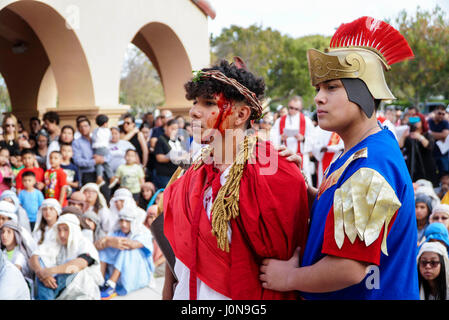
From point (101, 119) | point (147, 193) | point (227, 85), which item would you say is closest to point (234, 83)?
point (227, 85)

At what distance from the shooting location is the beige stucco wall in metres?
6.73

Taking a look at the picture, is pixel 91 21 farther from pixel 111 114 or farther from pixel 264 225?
pixel 264 225

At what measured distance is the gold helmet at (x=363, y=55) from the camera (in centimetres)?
167

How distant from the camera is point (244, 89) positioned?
1851mm

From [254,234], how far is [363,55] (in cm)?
72

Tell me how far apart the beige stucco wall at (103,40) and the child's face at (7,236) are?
9.31 feet

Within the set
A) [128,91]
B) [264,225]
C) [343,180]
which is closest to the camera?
[343,180]

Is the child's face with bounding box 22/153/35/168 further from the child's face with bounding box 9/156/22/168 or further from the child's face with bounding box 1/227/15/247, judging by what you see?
the child's face with bounding box 1/227/15/247

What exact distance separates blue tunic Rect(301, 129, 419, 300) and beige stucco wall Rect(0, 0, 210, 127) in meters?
5.40

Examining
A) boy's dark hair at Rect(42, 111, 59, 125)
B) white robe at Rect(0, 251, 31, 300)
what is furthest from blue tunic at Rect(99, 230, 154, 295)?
boy's dark hair at Rect(42, 111, 59, 125)

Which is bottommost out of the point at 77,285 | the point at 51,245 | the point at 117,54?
the point at 77,285

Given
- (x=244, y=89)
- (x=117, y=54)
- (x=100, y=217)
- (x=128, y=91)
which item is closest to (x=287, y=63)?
(x=128, y=91)

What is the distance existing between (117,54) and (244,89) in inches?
247

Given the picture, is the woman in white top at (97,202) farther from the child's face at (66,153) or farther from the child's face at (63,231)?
the child's face at (63,231)
